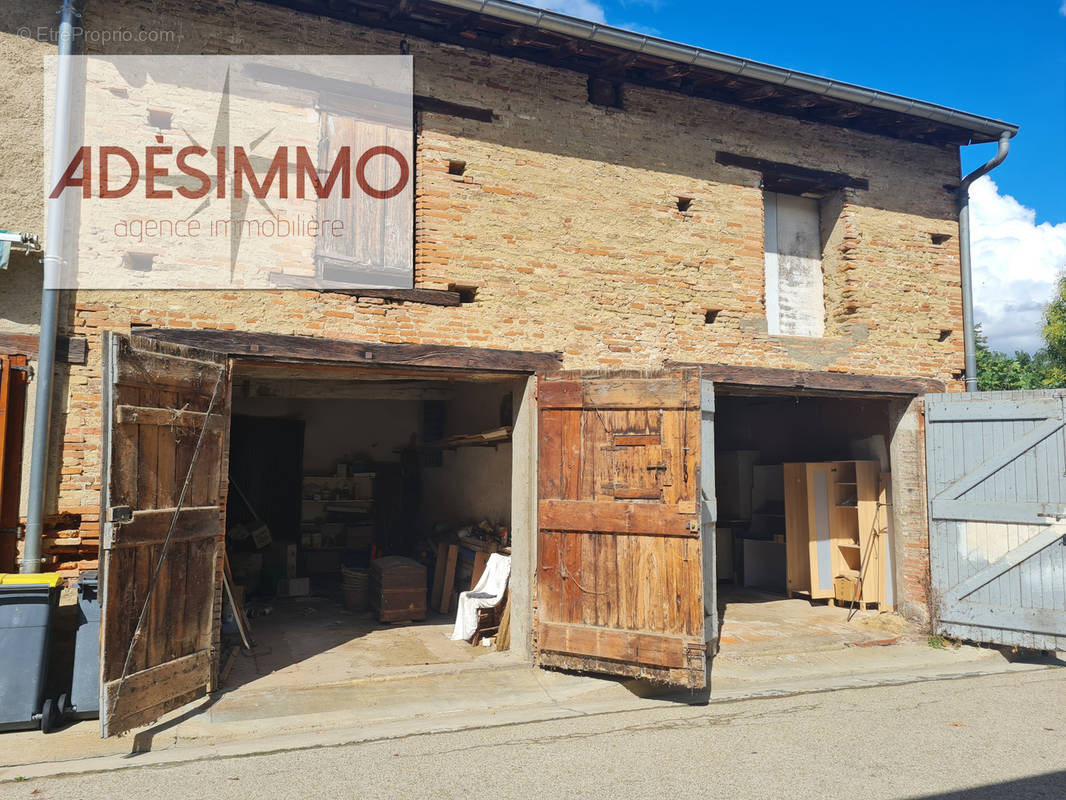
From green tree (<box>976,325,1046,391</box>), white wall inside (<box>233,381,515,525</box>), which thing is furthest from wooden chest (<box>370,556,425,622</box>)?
green tree (<box>976,325,1046,391</box>)

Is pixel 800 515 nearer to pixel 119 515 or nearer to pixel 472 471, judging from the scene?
pixel 472 471

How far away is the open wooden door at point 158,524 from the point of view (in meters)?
4.75

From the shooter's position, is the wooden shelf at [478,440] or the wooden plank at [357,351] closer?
the wooden plank at [357,351]

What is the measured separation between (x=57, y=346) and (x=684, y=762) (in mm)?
5149

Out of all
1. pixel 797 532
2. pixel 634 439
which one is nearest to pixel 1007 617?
pixel 797 532

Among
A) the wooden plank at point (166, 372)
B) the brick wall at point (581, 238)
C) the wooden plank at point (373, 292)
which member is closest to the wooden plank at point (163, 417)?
the wooden plank at point (166, 372)

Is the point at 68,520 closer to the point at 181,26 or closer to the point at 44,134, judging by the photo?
the point at 44,134

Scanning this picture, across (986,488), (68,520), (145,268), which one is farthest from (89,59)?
(986,488)

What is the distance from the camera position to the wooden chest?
28.1 ft

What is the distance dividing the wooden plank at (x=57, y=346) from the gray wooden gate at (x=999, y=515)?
8087 millimetres

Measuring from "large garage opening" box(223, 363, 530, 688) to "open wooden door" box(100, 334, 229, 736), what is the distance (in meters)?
0.76

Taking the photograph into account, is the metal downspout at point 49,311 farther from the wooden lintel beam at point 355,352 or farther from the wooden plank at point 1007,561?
the wooden plank at point 1007,561

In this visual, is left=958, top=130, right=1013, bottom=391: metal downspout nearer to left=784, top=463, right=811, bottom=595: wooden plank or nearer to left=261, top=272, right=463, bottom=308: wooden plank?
left=784, top=463, right=811, bottom=595: wooden plank

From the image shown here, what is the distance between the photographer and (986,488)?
7770 mm
